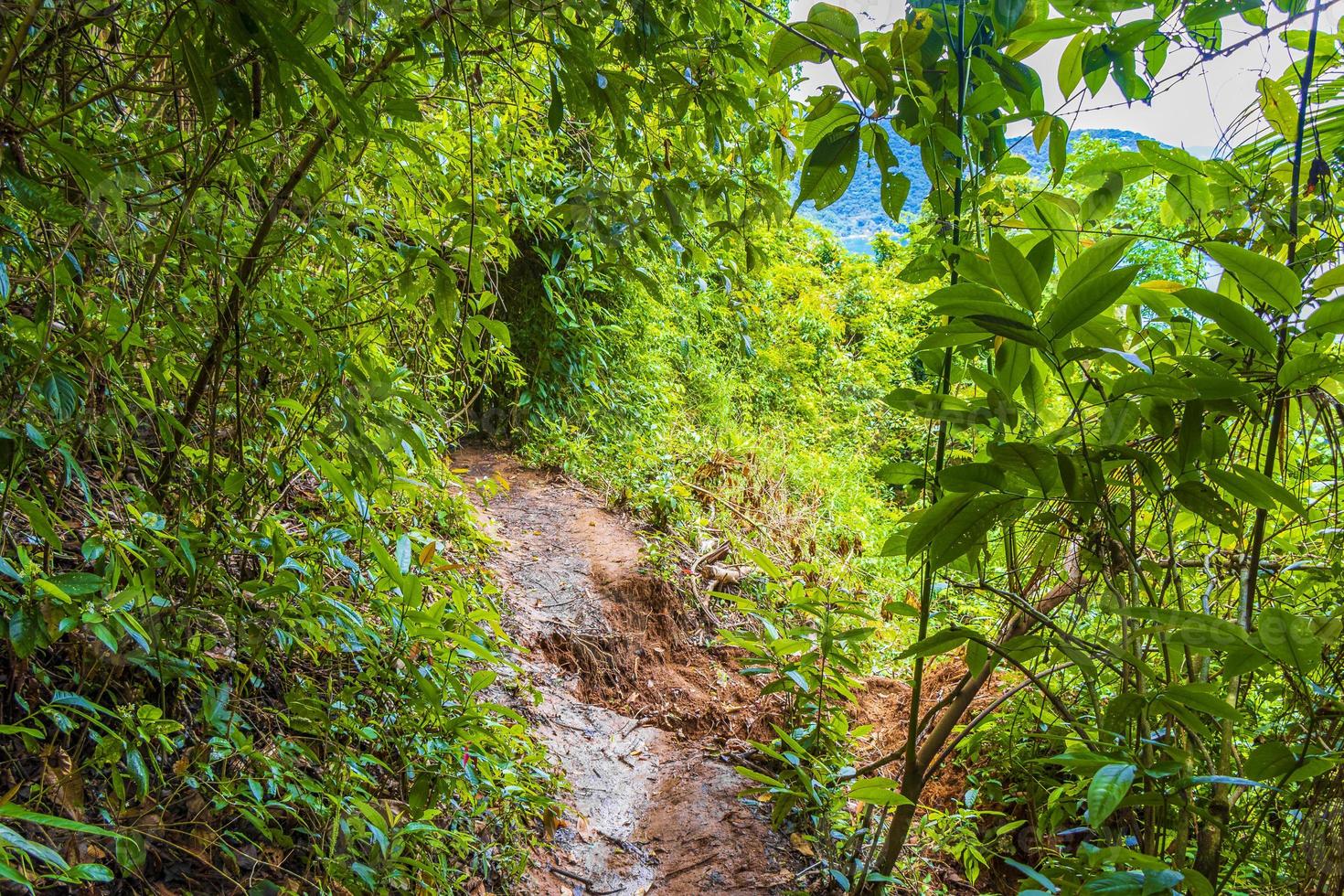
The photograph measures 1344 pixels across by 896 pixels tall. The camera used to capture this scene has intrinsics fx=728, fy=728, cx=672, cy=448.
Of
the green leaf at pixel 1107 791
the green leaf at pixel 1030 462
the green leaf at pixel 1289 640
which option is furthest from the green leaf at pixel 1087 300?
the green leaf at pixel 1107 791

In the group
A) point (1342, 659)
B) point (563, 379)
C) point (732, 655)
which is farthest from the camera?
point (563, 379)

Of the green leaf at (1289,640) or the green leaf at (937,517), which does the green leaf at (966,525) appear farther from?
the green leaf at (1289,640)

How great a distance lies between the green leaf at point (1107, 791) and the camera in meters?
0.70

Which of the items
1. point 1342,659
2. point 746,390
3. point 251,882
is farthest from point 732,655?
point 746,390

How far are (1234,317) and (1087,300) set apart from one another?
0.54 ft

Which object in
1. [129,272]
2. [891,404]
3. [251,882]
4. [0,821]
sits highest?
[891,404]

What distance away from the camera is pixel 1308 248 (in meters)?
0.96

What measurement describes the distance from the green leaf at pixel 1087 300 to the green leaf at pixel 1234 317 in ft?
0.28

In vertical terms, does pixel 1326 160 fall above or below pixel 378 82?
above

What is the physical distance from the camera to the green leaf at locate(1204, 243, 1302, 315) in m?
0.76

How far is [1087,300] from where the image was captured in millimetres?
765

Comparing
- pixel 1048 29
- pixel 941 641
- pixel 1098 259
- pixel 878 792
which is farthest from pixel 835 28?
pixel 878 792

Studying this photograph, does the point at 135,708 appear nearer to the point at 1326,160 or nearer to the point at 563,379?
the point at 1326,160

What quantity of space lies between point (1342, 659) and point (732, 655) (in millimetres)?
3046
